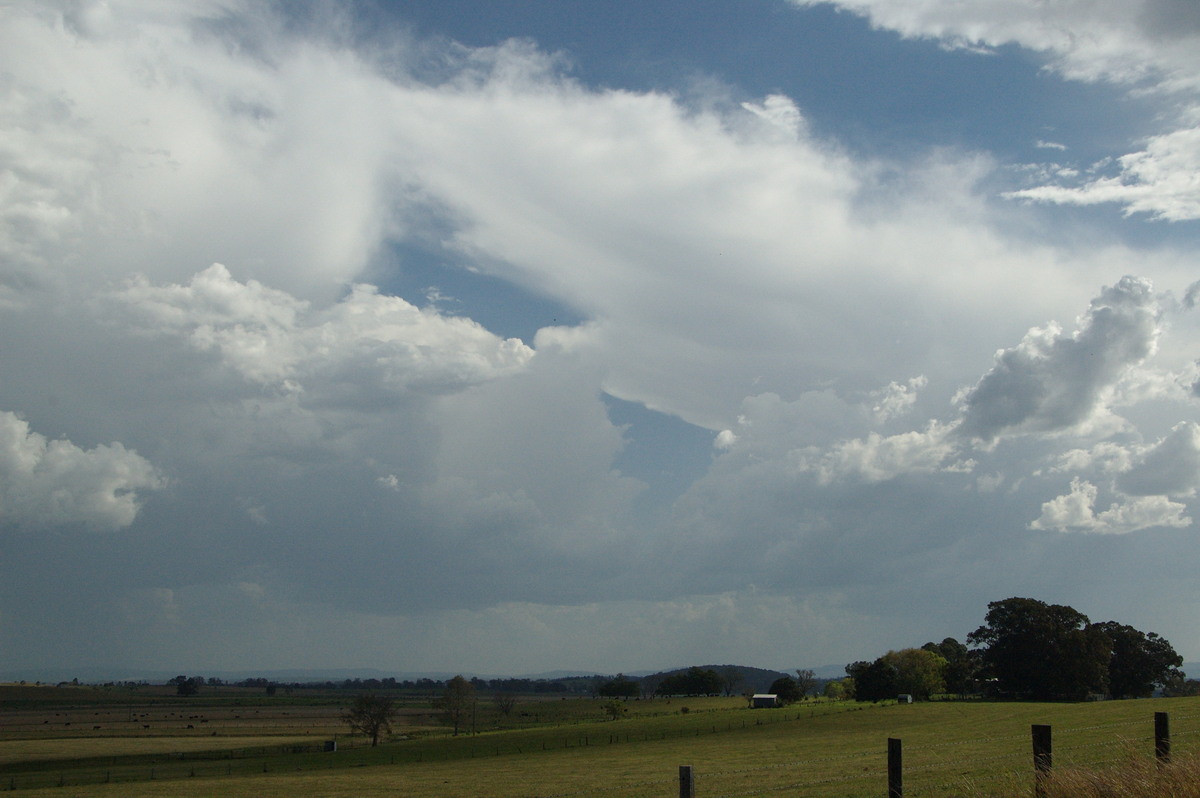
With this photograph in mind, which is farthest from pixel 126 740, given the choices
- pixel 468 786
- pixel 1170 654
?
pixel 1170 654

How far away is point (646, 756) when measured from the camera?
63156mm

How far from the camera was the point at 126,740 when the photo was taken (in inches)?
4540

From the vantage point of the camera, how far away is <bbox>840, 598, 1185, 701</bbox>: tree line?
117875mm

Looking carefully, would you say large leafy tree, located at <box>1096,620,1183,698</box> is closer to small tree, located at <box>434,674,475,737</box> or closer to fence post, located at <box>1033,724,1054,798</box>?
small tree, located at <box>434,674,475,737</box>

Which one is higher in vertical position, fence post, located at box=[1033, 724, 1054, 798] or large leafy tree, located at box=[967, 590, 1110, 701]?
fence post, located at box=[1033, 724, 1054, 798]

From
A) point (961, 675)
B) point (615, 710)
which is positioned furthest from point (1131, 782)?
point (961, 675)

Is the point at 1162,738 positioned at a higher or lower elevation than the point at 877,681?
higher

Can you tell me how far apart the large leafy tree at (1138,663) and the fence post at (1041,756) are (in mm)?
136864

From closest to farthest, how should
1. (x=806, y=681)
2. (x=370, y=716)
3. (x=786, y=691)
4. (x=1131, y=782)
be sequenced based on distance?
(x=1131, y=782), (x=370, y=716), (x=786, y=691), (x=806, y=681)

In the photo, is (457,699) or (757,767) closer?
(757,767)

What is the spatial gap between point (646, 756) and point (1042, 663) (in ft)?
273

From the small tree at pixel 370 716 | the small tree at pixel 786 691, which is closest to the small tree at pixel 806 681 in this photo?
the small tree at pixel 786 691

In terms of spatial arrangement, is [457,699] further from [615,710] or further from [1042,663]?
[1042,663]

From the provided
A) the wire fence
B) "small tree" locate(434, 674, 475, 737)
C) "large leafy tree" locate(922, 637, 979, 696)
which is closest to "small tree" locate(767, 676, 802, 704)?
"large leafy tree" locate(922, 637, 979, 696)
